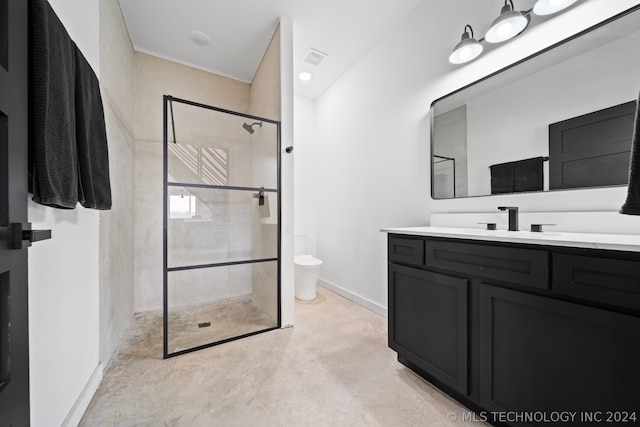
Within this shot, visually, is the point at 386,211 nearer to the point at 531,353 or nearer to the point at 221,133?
the point at 531,353

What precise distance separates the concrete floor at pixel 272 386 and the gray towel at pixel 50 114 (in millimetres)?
1127

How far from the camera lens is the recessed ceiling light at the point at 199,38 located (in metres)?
2.35

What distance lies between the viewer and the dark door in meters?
0.63

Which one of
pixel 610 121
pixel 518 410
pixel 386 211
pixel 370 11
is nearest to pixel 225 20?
pixel 370 11

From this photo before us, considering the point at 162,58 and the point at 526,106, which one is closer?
the point at 526,106

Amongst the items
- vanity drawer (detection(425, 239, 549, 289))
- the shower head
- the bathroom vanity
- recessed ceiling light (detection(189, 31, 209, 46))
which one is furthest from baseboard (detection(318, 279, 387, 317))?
recessed ceiling light (detection(189, 31, 209, 46))

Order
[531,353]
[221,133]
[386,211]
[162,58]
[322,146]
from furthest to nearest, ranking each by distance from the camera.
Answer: [322,146] < [162,58] < [386,211] < [221,133] < [531,353]

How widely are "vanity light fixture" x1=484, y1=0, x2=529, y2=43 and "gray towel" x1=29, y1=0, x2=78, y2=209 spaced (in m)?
2.08

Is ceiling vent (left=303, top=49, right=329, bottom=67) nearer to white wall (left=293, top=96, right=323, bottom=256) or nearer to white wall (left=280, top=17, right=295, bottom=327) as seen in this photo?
white wall (left=280, top=17, right=295, bottom=327)

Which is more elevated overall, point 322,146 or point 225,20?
point 225,20

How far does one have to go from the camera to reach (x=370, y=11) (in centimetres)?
212

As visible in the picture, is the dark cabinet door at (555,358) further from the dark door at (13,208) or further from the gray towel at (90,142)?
the gray towel at (90,142)

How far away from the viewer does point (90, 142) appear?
3.99 feet

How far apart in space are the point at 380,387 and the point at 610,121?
1788mm
